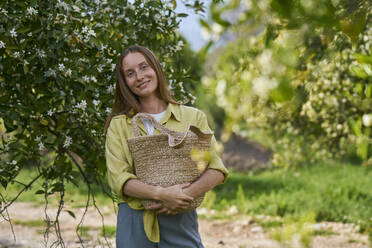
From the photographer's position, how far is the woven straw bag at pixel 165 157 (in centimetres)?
204

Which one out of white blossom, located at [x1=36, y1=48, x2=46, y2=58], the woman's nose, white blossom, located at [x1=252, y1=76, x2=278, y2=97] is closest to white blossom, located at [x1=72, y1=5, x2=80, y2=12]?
white blossom, located at [x1=36, y1=48, x2=46, y2=58]

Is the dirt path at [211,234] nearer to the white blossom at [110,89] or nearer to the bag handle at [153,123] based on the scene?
the white blossom at [110,89]

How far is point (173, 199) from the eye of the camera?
1985mm

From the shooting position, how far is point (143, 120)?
2.27 metres

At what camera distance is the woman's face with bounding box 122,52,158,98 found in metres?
2.32

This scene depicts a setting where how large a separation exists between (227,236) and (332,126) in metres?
2.05

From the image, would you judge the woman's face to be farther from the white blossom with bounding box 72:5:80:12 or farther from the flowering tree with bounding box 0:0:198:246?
the white blossom with bounding box 72:5:80:12

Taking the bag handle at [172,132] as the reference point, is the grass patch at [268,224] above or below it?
below

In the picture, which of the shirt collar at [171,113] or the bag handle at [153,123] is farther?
the shirt collar at [171,113]

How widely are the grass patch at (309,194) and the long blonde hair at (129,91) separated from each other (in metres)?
4.32

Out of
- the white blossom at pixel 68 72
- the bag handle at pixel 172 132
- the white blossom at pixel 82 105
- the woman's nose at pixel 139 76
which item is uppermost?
the white blossom at pixel 68 72

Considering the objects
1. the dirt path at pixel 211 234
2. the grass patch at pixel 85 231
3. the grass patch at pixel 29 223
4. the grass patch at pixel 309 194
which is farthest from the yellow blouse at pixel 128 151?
the grass patch at pixel 29 223

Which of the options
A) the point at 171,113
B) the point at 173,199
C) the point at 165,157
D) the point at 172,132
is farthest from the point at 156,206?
the point at 171,113

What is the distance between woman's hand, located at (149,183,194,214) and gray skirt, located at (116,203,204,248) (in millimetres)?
120
